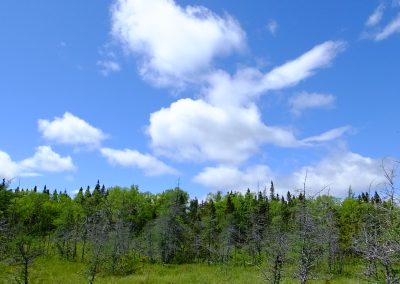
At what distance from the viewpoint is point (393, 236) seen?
1412 cm

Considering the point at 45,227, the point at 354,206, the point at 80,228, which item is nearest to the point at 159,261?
the point at 80,228

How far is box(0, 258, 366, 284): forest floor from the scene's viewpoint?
51.5 meters

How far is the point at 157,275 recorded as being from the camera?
6003cm

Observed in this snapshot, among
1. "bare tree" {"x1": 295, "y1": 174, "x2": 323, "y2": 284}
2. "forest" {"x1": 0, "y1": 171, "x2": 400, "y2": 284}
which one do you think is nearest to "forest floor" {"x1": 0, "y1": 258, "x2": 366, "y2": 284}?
"forest" {"x1": 0, "y1": 171, "x2": 400, "y2": 284}

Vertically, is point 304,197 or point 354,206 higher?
point 354,206


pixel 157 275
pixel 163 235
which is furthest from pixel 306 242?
pixel 163 235

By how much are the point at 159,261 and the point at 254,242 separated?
18053mm

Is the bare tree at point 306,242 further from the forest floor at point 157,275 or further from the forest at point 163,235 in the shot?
the forest floor at point 157,275

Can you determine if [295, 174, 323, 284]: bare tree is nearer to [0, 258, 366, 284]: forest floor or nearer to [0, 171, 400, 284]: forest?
[0, 171, 400, 284]: forest

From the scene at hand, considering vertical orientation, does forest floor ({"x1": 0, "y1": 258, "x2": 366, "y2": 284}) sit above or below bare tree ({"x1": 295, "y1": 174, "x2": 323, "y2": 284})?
below

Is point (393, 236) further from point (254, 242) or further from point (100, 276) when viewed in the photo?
point (254, 242)

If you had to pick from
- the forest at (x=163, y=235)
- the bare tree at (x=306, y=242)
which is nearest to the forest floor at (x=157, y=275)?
the forest at (x=163, y=235)

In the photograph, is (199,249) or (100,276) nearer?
(100,276)

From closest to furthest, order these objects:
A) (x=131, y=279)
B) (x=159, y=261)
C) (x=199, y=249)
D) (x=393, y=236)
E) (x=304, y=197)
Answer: (x=393, y=236) < (x=304, y=197) < (x=131, y=279) < (x=159, y=261) < (x=199, y=249)
